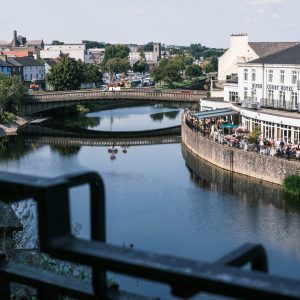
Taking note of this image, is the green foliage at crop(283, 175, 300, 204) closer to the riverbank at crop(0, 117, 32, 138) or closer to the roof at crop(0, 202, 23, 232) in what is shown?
the roof at crop(0, 202, 23, 232)

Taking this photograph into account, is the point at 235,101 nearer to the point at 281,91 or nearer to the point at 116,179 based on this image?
the point at 281,91

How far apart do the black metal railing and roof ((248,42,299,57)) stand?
61.3 m

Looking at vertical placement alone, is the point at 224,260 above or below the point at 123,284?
above

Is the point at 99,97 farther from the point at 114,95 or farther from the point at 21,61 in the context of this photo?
the point at 21,61

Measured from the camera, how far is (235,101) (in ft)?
172

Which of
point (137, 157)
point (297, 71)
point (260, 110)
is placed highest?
point (297, 71)

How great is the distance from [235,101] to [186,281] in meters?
51.3

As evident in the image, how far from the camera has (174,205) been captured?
96.3ft

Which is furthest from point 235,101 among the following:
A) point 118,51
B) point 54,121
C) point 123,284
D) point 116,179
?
point 118,51

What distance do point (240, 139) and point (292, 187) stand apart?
10.3 metres

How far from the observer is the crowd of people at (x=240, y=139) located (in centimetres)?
3423

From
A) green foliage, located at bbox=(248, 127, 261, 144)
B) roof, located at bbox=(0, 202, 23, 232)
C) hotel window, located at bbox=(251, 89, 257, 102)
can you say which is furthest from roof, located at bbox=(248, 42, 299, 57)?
roof, located at bbox=(0, 202, 23, 232)

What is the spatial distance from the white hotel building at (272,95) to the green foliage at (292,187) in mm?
7642

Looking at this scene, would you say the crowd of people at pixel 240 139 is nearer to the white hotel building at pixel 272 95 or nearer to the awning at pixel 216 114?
the awning at pixel 216 114
